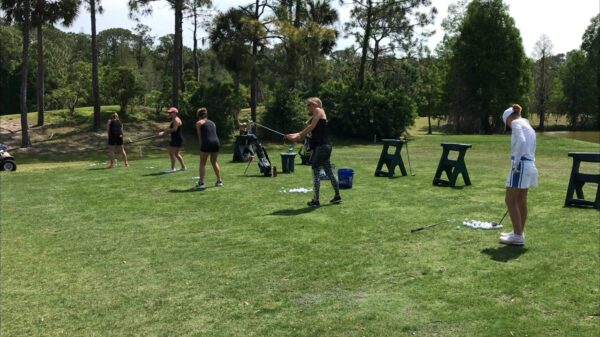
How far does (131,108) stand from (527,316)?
113 feet

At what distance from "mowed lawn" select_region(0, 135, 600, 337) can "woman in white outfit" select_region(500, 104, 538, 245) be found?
291mm

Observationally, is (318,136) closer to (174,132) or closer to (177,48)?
(174,132)

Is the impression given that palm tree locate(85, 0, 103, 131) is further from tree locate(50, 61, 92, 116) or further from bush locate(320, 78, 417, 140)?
bush locate(320, 78, 417, 140)

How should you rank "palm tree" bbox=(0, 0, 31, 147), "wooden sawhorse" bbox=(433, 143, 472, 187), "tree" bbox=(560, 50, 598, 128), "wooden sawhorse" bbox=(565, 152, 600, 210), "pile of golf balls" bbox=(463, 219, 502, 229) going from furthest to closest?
"tree" bbox=(560, 50, 598, 128) → "palm tree" bbox=(0, 0, 31, 147) → "wooden sawhorse" bbox=(433, 143, 472, 187) → "wooden sawhorse" bbox=(565, 152, 600, 210) → "pile of golf balls" bbox=(463, 219, 502, 229)

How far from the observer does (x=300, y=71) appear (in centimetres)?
3075

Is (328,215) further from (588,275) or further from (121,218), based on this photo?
(588,275)

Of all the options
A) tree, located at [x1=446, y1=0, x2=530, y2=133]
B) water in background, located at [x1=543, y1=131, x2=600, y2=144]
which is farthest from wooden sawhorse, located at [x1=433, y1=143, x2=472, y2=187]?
tree, located at [x1=446, y1=0, x2=530, y2=133]

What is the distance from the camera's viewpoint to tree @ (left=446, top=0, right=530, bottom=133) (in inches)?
1962

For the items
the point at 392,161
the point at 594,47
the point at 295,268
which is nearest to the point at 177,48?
the point at 392,161

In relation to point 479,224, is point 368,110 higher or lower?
higher

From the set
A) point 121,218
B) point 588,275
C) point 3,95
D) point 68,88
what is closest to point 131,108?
point 68,88

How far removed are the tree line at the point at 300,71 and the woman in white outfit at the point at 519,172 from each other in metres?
24.1

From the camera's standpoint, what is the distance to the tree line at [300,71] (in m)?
29.4

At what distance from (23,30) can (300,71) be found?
14.6 metres
